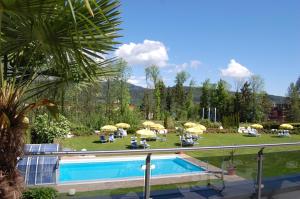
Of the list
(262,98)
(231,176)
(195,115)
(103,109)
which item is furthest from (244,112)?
(231,176)

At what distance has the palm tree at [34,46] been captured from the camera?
8.35 ft

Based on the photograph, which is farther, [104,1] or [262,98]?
[262,98]

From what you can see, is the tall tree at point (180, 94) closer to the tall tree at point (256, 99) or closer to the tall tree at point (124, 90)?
the tall tree at point (124, 90)

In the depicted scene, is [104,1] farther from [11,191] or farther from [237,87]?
[237,87]

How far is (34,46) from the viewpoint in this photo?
3.21 metres

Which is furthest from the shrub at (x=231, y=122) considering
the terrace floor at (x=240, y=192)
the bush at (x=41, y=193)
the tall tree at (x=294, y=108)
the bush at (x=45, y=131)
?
the bush at (x=41, y=193)

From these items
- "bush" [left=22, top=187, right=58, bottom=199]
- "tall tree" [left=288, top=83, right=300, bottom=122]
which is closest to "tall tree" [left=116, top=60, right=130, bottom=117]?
"tall tree" [left=288, top=83, right=300, bottom=122]

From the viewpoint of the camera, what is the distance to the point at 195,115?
146ft

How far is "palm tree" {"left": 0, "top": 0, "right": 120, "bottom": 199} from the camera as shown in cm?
255

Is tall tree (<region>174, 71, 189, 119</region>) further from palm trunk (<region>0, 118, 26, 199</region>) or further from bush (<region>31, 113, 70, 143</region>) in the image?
palm trunk (<region>0, 118, 26, 199</region>)

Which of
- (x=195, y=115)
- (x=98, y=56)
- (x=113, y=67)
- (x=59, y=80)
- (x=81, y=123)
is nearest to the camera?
(x=98, y=56)

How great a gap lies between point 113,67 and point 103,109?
27976 millimetres

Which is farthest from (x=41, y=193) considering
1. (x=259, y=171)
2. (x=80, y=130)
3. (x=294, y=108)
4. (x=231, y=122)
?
(x=294, y=108)

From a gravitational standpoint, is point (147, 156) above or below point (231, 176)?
above
